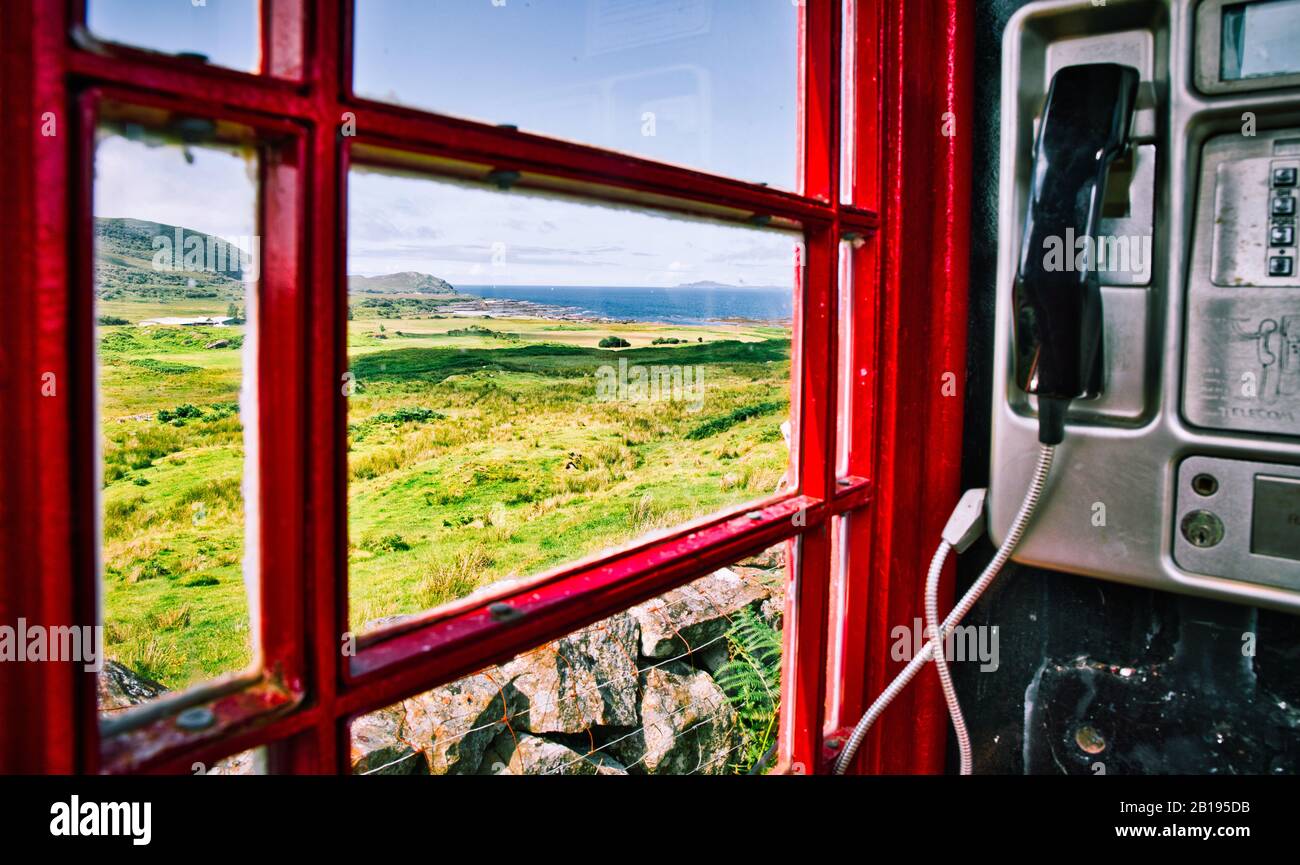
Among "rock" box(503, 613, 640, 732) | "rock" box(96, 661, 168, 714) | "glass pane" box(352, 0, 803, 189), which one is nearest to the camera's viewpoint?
"glass pane" box(352, 0, 803, 189)

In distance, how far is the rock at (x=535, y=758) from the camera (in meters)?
2.45

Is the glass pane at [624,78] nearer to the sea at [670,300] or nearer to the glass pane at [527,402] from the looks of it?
the glass pane at [527,402]

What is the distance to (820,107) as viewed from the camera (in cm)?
111

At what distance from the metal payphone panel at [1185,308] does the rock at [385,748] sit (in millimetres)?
1778

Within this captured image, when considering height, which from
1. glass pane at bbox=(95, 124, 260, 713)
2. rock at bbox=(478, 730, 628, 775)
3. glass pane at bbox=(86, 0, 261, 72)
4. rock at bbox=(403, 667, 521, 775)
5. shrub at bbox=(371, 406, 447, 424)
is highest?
glass pane at bbox=(86, 0, 261, 72)

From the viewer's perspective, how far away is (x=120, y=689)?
2.02 m

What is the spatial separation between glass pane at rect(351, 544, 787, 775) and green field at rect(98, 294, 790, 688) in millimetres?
431

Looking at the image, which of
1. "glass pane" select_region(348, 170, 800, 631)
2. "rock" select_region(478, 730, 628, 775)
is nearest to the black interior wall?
"glass pane" select_region(348, 170, 800, 631)

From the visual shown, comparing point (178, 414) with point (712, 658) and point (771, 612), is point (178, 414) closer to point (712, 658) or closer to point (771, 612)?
point (712, 658)

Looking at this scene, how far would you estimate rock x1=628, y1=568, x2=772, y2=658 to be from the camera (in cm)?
340

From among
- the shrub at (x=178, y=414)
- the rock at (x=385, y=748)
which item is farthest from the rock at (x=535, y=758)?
the shrub at (x=178, y=414)

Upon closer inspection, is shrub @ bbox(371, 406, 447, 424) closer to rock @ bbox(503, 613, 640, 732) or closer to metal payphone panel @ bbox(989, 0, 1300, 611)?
rock @ bbox(503, 613, 640, 732)

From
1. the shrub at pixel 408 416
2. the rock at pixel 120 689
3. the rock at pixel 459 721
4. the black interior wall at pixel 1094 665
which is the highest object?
the shrub at pixel 408 416
